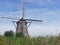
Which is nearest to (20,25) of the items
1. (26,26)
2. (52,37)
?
(26,26)

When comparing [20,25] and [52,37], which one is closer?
[52,37]

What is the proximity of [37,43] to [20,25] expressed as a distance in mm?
28234

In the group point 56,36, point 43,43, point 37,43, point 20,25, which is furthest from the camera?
point 20,25

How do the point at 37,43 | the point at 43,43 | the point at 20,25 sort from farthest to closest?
1. the point at 20,25
2. the point at 37,43
3. the point at 43,43

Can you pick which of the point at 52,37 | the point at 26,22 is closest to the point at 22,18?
the point at 26,22

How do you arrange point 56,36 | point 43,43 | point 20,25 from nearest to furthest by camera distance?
1. point 43,43
2. point 56,36
3. point 20,25

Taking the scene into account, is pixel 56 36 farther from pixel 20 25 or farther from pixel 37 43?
pixel 20 25

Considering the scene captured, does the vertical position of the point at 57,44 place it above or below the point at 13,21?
below

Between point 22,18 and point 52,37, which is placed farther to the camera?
point 22,18

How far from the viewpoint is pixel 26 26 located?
36938mm

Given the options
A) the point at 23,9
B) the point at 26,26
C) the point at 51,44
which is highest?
the point at 23,9

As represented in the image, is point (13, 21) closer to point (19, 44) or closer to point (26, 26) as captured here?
point (26, 26)

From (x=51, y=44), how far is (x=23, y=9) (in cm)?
2970

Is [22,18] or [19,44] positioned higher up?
[22,18]
